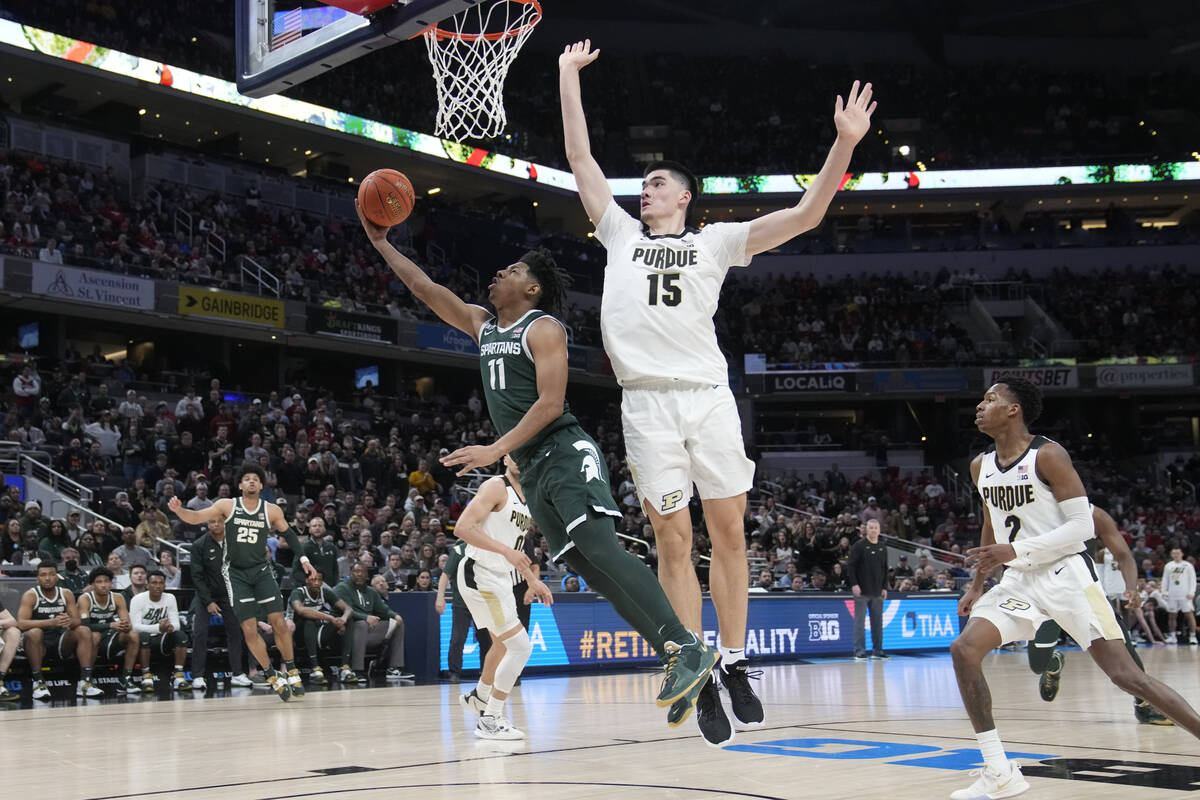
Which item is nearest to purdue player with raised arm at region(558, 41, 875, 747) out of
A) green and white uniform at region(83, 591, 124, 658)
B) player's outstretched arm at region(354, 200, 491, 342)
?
player's outstretched arm at region(354, 200, 491, 342)

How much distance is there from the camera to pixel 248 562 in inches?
450

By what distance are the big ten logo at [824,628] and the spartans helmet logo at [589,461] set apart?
13471 millimetres

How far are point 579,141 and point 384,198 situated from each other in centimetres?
118

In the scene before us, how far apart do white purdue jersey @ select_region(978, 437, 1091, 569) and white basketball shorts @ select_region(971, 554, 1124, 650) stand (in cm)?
19

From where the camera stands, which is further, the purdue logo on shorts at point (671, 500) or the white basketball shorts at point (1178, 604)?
the white basketball shorts at point (1178, 604)

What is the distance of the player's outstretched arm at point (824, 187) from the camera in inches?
200

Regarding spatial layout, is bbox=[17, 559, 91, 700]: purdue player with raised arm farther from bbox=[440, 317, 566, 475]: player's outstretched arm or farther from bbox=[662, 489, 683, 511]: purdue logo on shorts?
bbox=[662, 489, 683, 511]: purdue logo on shorts

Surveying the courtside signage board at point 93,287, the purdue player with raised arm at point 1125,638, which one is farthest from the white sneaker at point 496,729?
the courtside signage board at point 93,287

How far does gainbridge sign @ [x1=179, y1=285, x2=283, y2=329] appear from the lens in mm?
25344

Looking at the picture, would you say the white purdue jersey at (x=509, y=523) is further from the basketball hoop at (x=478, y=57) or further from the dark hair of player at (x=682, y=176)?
the dark hair of player at (x=682, y=176)

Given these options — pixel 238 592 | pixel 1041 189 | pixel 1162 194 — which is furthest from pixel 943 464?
pixel 238 592

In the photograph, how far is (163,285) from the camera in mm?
24953

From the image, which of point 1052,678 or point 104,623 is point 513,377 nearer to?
point 1052,678

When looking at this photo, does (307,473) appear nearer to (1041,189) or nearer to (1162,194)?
(1041,189)
